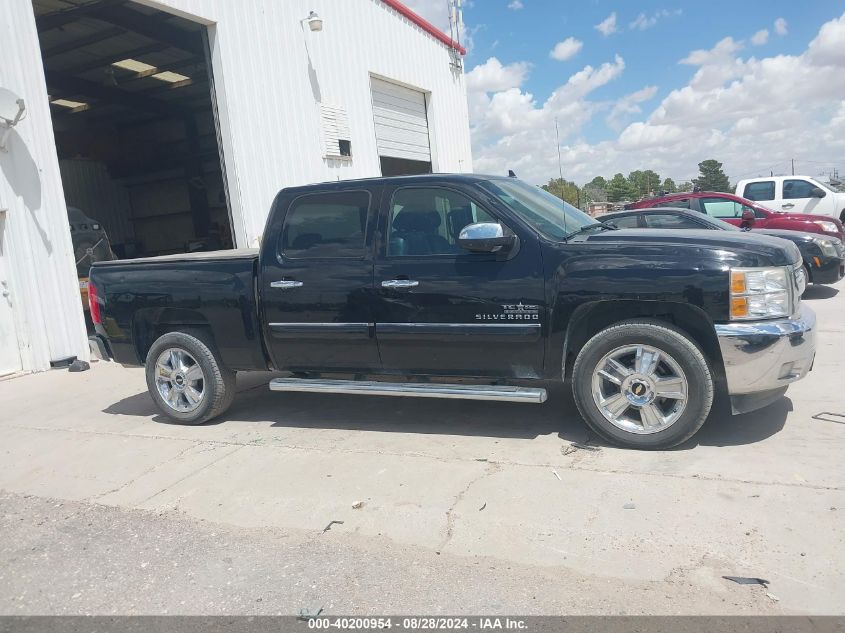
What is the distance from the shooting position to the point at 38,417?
6762 mm

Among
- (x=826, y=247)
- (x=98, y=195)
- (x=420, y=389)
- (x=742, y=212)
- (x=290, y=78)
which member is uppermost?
(x=290, y=78)

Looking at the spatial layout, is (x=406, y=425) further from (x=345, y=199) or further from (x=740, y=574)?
(x=740, y=574)

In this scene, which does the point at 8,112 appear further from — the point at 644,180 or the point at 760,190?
the point at 644,180

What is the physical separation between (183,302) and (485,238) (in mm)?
2798

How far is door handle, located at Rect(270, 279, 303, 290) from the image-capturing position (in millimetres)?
5180

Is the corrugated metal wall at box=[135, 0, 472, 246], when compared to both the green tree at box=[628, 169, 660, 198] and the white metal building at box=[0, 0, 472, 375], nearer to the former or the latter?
the white metal building at box=[0, 0, 472, 375]

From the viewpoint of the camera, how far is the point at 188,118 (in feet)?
71.6

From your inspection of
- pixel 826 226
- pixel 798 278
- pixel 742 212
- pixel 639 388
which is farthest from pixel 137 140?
pixel 798 278

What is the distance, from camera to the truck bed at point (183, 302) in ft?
17.8

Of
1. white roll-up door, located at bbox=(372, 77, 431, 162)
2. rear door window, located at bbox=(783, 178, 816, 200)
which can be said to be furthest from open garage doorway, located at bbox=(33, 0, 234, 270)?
rear door window, located at bbox=(783, 178, 816, 200)

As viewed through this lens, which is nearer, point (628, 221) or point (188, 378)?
point (188, 378)

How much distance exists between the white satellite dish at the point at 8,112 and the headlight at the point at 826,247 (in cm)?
1113

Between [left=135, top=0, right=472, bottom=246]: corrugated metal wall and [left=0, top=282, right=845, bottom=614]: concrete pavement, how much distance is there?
23.1 feet

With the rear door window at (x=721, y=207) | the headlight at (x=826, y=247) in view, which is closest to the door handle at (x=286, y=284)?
the headlight at (x=826, y=247)
